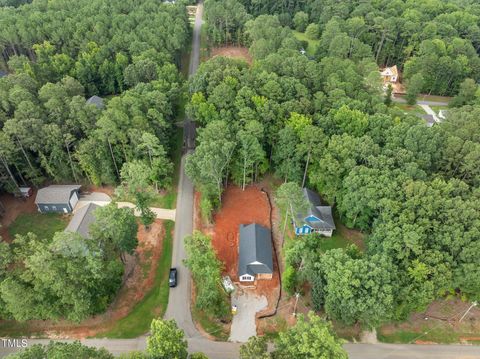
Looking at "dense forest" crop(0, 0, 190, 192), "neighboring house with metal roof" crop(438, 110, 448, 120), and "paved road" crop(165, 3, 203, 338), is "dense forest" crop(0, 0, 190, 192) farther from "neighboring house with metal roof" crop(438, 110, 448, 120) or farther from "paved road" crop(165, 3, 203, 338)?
"neighboring house with metal roof" crop(438, 110, 448, 120)

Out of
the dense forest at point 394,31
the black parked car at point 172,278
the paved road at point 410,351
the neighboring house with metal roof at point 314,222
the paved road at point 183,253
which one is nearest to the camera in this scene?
the paved road at point 410,351

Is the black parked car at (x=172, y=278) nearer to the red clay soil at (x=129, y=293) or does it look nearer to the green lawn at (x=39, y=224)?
the red clay soil at (x=129, y=293)

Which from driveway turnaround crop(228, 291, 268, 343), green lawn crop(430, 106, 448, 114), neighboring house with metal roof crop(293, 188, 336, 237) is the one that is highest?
green lawn crop(430, 106, 448, 114)

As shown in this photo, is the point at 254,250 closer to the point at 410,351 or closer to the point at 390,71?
the point at 410,351

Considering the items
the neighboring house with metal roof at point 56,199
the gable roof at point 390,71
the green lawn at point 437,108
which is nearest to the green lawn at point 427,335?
the neighboring house with metal roof at point 56,199

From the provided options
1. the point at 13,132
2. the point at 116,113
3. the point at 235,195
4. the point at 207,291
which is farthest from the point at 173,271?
the point at 13,132

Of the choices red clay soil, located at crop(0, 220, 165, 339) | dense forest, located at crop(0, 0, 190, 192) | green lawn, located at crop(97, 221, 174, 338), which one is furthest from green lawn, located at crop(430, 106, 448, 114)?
green lawn, located at crop(97, 221, 174, 338)
